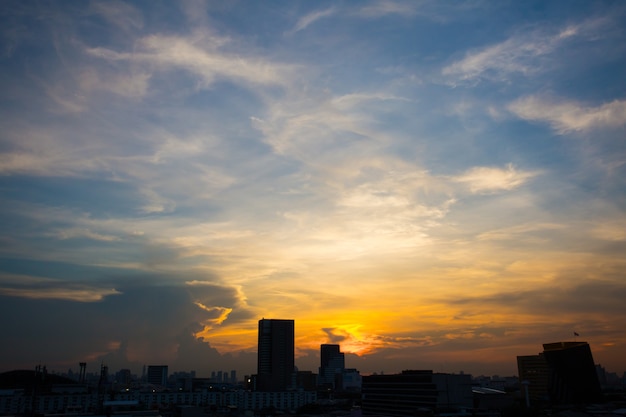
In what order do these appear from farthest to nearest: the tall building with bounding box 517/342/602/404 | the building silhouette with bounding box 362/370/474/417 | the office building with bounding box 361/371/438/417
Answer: the tall building with bounding box 517/342/602/404 < the office building with bounding box 361/371/438/417 < the building silhouette with bounding box 362/370/474/417

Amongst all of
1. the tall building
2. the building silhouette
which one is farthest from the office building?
the tall building

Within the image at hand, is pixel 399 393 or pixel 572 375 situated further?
pixel 572 375

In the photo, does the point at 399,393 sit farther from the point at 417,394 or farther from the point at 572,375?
the point at 572,375

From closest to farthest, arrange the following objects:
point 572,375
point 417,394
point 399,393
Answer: point 417,394
point 399,393
point 572,375

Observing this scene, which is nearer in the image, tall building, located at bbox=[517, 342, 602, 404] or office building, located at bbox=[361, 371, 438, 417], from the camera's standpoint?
office building, located at bbox=[361, 371, 438, 417]

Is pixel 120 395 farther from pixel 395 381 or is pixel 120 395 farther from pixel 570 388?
pixel 570 388

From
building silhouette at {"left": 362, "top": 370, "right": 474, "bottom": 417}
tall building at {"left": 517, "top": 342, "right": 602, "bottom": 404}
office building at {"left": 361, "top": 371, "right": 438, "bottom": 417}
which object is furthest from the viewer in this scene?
tall building at {"left": 517, "top": 342, "right": 602, "bottom": 404}

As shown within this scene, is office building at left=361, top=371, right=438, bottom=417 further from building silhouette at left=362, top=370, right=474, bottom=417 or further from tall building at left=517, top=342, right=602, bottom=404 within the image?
tall building at left=517, top=342, right=602, bottom=404

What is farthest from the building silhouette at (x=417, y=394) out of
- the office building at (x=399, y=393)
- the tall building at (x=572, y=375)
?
the tall building at (x=572, y=375)

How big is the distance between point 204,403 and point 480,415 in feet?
416

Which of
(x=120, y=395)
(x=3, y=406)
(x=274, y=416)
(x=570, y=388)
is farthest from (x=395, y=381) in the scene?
(x=3, y=406)

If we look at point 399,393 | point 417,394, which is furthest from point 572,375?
point 417,394

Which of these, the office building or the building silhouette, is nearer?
the building silhouette

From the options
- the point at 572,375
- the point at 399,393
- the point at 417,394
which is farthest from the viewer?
the point at 572,375
